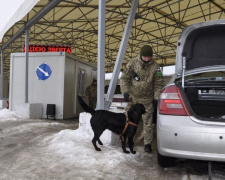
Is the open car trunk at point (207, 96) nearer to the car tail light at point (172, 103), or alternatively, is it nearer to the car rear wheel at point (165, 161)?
the car tail light at point (172, 103)

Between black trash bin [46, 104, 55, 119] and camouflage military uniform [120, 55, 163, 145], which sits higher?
camouflage military uniform [120, 55, 163, 145]

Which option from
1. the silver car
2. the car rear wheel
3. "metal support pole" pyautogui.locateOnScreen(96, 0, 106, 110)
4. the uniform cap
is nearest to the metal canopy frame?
"metal support pole" pyautogui.locateOnScreen(96, 0, 106, 110)

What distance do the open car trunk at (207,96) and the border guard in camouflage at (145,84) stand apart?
1.07m

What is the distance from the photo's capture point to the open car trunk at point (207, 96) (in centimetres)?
256

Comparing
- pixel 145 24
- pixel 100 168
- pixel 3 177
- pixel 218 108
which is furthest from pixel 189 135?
pixel 145 24

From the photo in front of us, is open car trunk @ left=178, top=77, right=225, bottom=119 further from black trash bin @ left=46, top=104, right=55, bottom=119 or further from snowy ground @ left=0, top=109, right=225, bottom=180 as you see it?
black trash bin @ left=46, top=104, right=55, bottom=119

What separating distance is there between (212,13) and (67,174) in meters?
13.4

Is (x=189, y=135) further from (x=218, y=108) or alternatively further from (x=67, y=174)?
(x=67, y=174)

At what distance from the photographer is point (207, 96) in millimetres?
2855

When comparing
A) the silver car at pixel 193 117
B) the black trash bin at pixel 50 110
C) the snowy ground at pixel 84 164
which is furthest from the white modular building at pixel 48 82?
the silver car at pixel 193 117

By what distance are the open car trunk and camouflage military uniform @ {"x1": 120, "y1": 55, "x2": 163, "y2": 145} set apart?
42.1 inches

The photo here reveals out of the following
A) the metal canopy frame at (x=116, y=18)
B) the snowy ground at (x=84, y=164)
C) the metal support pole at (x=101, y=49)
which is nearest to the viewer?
the snowy ground at (x=84, y=164)

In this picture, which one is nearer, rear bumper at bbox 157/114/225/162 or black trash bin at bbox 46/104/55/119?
rear bumper at bbox 157/114/225/162

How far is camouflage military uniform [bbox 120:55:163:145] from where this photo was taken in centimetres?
399
